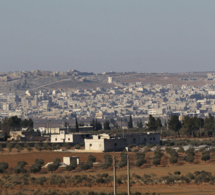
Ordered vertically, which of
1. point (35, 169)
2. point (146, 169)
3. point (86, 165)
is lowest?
point (146, 169)

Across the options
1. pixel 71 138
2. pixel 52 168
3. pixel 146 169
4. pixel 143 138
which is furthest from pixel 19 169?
pixel 71 138

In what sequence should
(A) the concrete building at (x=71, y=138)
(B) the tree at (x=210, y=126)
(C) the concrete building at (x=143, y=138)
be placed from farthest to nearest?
1. (B) the tree at (x=210, y=126)
2. (A) the concrete building at (x=71, y=138)
3. (C) the concrete building at (x=143, y=138)

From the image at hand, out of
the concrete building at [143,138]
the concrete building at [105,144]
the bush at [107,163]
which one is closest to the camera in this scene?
the bush at [107,163]

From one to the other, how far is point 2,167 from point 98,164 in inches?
277

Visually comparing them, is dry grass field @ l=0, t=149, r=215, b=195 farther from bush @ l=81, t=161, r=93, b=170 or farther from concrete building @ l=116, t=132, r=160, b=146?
concrete building @ l=116, t=132, r=160, b=146

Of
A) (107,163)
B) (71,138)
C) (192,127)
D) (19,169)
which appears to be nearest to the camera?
(19,169)

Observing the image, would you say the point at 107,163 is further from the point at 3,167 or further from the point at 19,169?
the point at 3,167

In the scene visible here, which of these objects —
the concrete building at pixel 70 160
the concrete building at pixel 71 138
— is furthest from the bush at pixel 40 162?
the concrete building at pixel 71 138

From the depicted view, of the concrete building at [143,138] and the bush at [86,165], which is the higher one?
the concrete building at [143,138]

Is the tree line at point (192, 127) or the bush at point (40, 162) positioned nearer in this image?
the bush at point (40, 162)

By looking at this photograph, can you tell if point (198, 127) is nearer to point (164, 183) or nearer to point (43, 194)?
point (164, 183)

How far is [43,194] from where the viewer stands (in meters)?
36.3

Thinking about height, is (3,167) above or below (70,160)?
below

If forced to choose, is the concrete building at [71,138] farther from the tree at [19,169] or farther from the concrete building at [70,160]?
the tree at [19,169]
